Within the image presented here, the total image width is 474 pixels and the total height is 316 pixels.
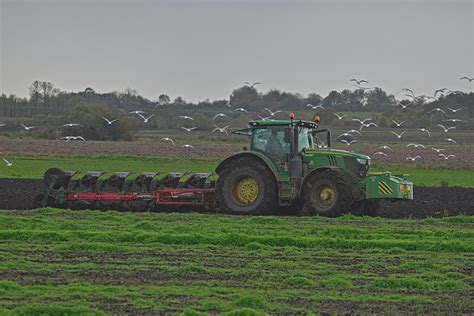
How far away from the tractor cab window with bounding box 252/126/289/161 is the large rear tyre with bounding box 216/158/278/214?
40 centimetres

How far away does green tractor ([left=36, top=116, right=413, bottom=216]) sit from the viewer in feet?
73.3

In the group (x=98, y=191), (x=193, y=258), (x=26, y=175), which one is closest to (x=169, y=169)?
(x=26, y=175)

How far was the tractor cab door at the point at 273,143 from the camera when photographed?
22.9m

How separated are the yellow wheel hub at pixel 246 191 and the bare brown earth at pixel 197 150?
30.6 m

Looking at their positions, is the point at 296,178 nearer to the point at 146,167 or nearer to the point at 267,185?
the point at 267,185

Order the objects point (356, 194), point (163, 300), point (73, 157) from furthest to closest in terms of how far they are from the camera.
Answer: point (73, 157) < point (356, 194) < point (163, 300)

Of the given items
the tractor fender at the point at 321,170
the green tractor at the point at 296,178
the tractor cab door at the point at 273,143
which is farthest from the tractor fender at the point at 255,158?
the tractor fender at the point at 321,170

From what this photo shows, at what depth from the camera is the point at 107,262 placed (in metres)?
14.2

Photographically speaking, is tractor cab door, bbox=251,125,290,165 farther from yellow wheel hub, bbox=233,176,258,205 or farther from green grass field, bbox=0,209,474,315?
green grass field, bbox=0,209,474,315

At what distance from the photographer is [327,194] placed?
2234 centimetres

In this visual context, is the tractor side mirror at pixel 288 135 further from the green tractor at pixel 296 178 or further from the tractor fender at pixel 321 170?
the tractor fender at pixel 321 170

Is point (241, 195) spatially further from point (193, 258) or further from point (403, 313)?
point (403, 313)

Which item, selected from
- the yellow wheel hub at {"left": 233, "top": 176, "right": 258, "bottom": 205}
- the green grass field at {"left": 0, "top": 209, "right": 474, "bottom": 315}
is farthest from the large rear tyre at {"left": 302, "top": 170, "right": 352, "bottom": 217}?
the yellow wheel hub at {"left": 233, "top": 176, "right": 258, "bottom": 205}

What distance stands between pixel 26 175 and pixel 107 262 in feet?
84.5
